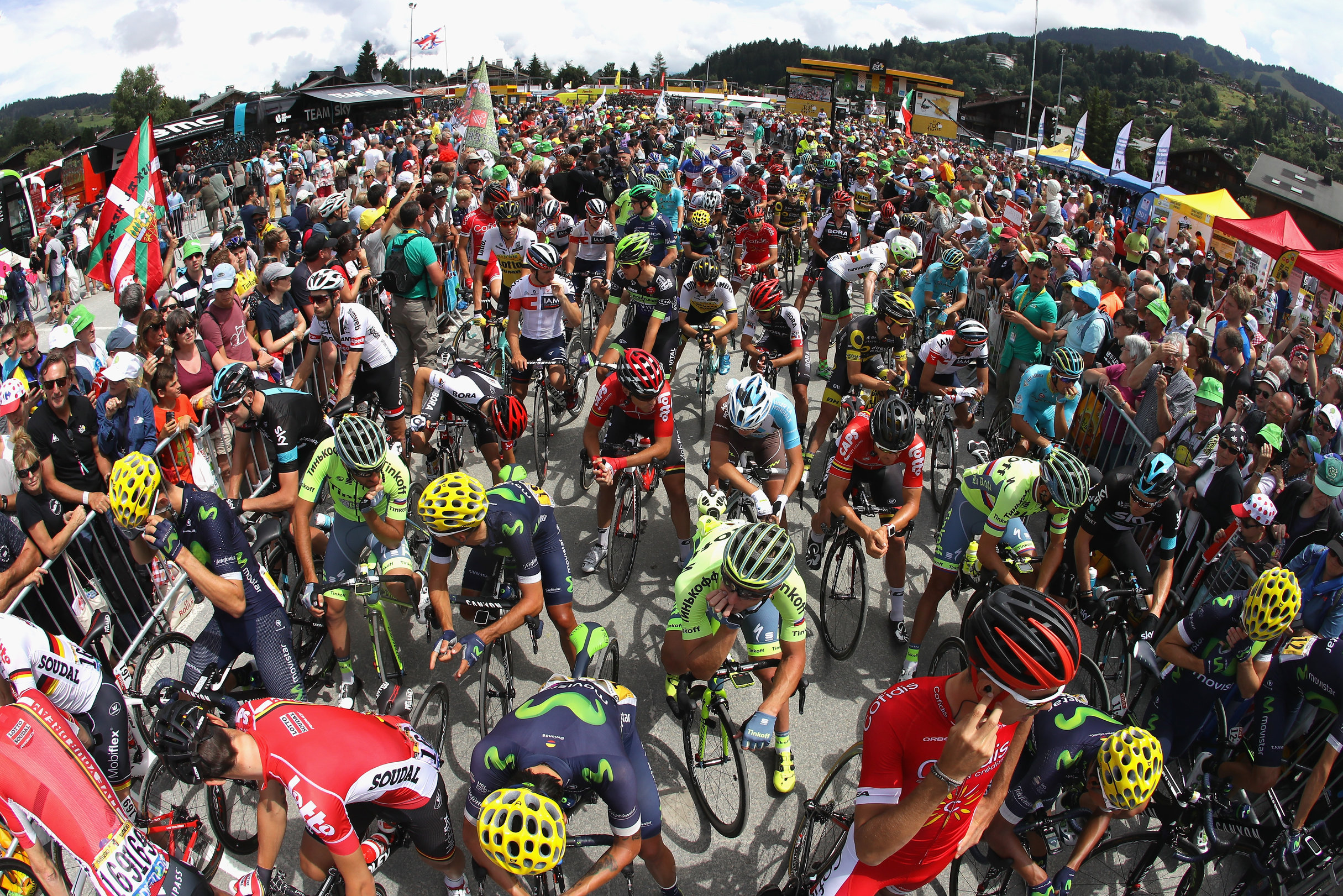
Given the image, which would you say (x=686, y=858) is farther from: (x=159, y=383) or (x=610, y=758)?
(x=159, y=383)

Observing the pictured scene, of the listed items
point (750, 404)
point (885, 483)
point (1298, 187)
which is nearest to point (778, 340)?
point (885, 483)

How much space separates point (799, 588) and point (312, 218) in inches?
440

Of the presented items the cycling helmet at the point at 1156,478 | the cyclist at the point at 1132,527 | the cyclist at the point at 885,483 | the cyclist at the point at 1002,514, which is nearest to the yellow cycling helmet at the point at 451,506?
the cyclist at the point at 885,483

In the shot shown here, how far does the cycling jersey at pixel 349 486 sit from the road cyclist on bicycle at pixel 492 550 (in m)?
0.44

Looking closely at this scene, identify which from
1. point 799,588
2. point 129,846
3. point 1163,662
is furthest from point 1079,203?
point 129,846

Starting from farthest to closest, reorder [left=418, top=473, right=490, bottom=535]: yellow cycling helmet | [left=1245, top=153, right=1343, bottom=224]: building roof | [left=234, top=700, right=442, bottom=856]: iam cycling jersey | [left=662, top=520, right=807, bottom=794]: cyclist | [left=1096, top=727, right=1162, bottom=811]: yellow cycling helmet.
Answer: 1. [left=1245, top=153, right=1343, bottom=224]: building roof
2. [left=418, top=473, right=490, bottom=535]: yellow cycling helmet
3. [left=662, top=520, right=807, bottom=794]: cyclist
4. [left=1096, top=727, right=1162, bottom=811]: yellow cycling helmet
5. [left=234, top=700, right=442, bottom=856]: iam cycling jersey

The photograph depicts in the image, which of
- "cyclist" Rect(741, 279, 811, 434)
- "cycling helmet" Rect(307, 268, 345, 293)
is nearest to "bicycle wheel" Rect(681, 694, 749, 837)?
"cyclist" Rect(741, 279, 811, 434)

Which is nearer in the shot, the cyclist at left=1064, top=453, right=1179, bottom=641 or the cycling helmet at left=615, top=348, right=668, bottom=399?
the cyclist at left=1064, top=453, right=1179, bottom=641

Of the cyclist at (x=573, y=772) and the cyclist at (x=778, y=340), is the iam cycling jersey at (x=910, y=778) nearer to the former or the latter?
the cyclist at (x=573, y=772)

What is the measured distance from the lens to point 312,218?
1228 cm

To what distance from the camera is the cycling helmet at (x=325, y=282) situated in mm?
6867

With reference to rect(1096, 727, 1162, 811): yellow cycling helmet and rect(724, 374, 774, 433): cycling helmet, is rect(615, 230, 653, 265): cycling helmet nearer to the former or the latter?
rect(724, 374, 774, 433): cycling helmet

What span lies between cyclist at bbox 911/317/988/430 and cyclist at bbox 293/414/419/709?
198 inches

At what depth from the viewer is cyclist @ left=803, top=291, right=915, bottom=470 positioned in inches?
283
